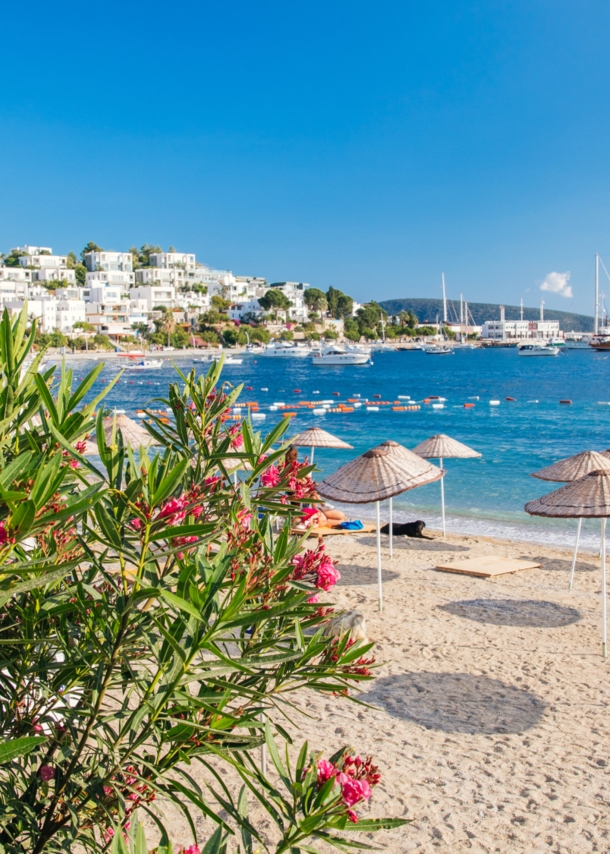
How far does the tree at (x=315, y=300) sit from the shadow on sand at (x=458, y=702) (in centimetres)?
15395

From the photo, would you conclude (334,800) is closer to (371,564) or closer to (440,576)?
(440,576)

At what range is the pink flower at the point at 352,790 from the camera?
1.63 meters

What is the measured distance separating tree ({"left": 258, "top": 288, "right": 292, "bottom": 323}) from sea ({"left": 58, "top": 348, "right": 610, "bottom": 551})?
53675 millimetres

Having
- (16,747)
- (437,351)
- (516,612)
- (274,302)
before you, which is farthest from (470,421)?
(274,302)

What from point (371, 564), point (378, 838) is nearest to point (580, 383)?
point (371, 564)

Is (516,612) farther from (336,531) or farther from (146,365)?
(146,365)

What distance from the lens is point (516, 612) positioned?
28.9 ft

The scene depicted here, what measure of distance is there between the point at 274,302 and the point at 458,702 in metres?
137

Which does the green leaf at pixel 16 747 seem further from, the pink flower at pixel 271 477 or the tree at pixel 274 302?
the tree at pixel 274 302

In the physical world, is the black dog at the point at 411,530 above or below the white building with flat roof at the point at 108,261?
below

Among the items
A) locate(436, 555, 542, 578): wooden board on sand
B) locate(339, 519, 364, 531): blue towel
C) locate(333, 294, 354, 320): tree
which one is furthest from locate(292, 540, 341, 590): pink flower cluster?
locate(333, 294, 354, 320): tree

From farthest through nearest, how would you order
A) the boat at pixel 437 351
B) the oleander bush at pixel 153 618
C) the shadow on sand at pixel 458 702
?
the boat at pixel 437 351 → the shadow on sand at pixel 458 702 → the oleander bush at pixel 153 618

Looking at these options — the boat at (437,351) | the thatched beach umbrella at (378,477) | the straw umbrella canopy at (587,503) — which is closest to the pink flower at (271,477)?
the straw umbrella canopy at (587,503)

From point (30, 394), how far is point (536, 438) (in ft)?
96.2
